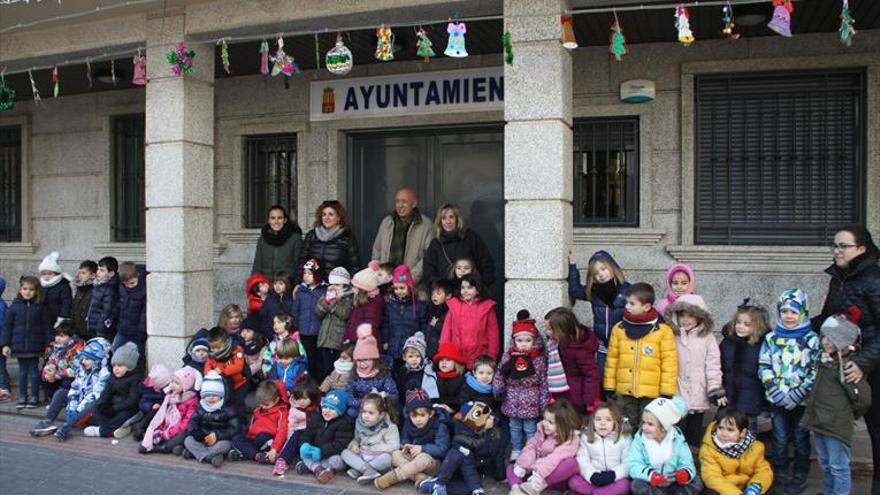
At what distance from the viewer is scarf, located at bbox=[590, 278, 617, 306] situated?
19.3 feet

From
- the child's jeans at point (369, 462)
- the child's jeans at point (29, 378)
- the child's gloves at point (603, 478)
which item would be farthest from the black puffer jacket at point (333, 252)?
the child's gloves at point (603, 478)

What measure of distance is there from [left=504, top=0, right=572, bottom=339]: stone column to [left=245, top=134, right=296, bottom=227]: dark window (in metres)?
4.00

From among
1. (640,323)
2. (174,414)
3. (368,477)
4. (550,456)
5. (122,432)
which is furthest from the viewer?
(122,432)

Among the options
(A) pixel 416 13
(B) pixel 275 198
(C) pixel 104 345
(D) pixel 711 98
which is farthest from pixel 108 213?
(D) pixel 711 98

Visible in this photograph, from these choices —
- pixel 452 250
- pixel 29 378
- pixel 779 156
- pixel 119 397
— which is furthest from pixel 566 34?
pixel 29 378

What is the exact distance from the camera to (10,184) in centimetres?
1098

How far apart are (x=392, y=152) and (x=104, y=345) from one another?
Result: 3.71m

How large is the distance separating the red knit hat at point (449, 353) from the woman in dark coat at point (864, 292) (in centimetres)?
264

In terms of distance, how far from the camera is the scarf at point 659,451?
195 inches

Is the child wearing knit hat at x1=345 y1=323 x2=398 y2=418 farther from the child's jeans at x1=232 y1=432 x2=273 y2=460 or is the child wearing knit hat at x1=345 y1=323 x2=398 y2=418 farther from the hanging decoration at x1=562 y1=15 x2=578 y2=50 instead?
the hanging decoration at x1=562 y1=15 x2=578 y2=50

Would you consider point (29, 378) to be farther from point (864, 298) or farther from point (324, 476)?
point (864, 298)

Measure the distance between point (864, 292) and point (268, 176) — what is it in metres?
6.64

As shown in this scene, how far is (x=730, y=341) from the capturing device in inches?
212

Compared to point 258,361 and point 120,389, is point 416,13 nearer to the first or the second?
point 258,361
